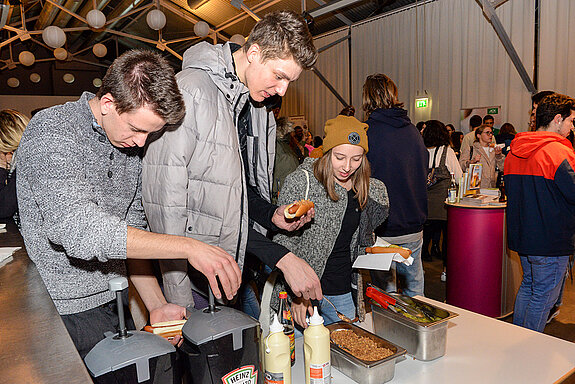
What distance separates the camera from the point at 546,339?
1.58m

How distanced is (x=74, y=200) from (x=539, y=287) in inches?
119

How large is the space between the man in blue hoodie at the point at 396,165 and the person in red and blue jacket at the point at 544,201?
0.68m

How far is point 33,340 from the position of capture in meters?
0.80

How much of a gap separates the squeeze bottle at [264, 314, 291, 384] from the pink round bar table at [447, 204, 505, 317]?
A: 3069 mm

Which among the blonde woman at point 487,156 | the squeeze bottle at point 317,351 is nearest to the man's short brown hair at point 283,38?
the squeeze bottle at point 317,351

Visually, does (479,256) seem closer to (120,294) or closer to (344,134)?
(344,134)

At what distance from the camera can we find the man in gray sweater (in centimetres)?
104

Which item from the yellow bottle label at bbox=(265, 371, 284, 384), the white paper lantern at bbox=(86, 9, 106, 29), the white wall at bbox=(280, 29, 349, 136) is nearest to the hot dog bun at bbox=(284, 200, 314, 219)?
the yellow bottle label at bbox=(265, 371, 284, 384)

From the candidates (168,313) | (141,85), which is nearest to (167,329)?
(168,313)

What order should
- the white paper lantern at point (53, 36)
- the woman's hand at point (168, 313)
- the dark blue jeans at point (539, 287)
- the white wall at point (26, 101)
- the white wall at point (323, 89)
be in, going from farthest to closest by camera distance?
the white wall at point (26, 101) → the white wall at point (323, 89) → the white paper lantern at point (53, 36) → the dark blue jeans at point (539, 287) → the woman's hand at point (168, 313)

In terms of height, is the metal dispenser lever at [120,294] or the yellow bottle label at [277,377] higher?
the metal dispenser lever at [120,294]

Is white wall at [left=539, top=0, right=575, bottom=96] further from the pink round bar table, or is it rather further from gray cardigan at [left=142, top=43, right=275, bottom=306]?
gray cardigan at [left=142, top=43, right=275, bottom=306]

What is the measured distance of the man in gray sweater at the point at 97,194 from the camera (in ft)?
3.40

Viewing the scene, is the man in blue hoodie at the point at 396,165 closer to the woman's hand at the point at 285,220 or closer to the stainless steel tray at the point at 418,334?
the woman's hand at the point at 285,220
